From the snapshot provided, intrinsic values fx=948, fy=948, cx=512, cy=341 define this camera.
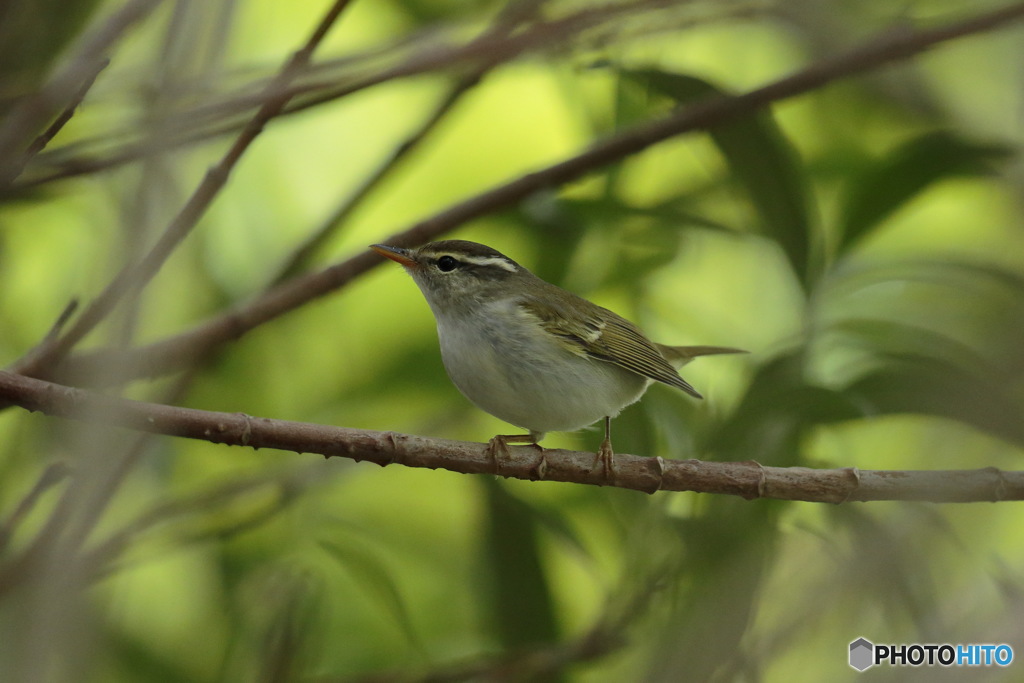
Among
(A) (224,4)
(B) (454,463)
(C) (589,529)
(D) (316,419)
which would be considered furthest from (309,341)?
(A) (224,4)

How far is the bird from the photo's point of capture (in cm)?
282

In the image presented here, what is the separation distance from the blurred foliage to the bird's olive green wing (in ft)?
0.42

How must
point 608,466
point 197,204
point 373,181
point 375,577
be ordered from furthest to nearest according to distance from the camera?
1. point 373,181
2. point 375,577
3. point 608,466
4. point 197,204

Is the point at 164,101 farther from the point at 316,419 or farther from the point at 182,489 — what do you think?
the point at 182,489

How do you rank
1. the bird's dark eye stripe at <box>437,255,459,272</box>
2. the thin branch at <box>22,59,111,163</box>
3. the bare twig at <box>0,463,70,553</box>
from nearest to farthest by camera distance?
1. the thin branch at <box>22,59,111,163</box>
2. the bare twig at <box>0,463,70,553</box>
3. the bird's dark eye stripe at <box>437,255,459,272</box>

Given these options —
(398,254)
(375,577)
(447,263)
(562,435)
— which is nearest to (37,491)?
(375,577)

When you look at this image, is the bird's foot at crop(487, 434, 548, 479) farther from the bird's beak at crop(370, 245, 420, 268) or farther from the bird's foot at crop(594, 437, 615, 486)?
the bird's beak at crop(370, 245, 420, 268)

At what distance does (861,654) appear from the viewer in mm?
2467

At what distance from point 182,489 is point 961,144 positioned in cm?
278

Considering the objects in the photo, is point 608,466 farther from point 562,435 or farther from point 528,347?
point 562,435

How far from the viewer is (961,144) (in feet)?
9.00

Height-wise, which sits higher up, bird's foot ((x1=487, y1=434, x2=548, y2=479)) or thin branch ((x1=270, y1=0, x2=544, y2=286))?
thin branch ((x1=270, y1=0, x2=544, y2=286))

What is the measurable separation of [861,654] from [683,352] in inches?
49.2

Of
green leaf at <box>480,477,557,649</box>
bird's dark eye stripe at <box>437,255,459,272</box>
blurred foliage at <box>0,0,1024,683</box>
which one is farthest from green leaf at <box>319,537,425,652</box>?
bird's dark eye stripe at <box>437,255,459,272</box>
